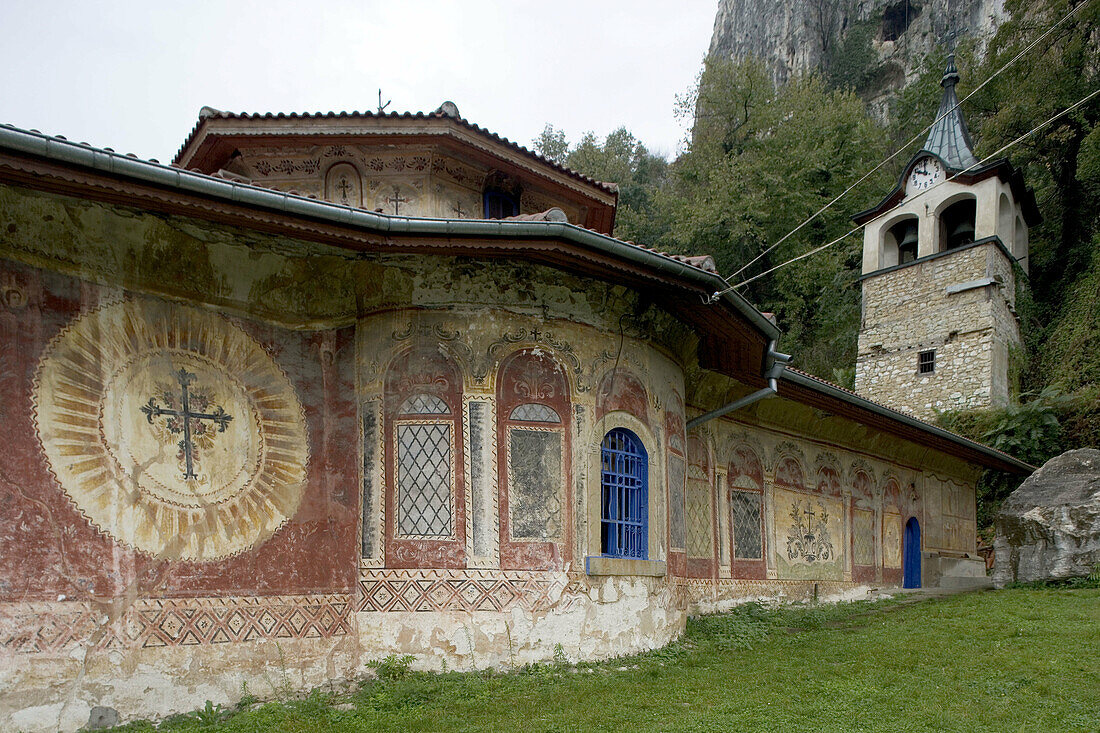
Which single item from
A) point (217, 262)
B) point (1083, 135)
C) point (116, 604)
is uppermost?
point (1083, 135)

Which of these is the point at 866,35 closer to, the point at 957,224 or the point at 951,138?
the point at 951,138

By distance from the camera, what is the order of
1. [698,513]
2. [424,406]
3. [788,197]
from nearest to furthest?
[424,406]
[698,513]
[788,197]

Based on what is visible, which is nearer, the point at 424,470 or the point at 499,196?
the point at 424,470

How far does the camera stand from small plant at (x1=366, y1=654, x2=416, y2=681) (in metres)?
7.05

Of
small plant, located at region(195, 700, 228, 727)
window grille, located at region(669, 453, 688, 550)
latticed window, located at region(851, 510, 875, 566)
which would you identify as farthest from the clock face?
small plant, located at region(195, 700, 228, 727)

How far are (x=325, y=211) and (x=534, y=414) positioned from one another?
2823 millimetres

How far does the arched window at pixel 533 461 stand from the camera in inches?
299

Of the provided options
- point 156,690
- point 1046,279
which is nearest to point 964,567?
point 1046,279

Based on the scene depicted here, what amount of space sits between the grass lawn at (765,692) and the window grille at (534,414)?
2.30 metres

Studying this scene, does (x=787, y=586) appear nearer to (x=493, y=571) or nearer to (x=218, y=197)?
(x=493, y=571)

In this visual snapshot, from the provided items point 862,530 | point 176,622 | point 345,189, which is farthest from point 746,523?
point 176,622

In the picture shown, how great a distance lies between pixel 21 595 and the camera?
5.66m

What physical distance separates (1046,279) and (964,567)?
12.3 m

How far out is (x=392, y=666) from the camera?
7.07 metres
